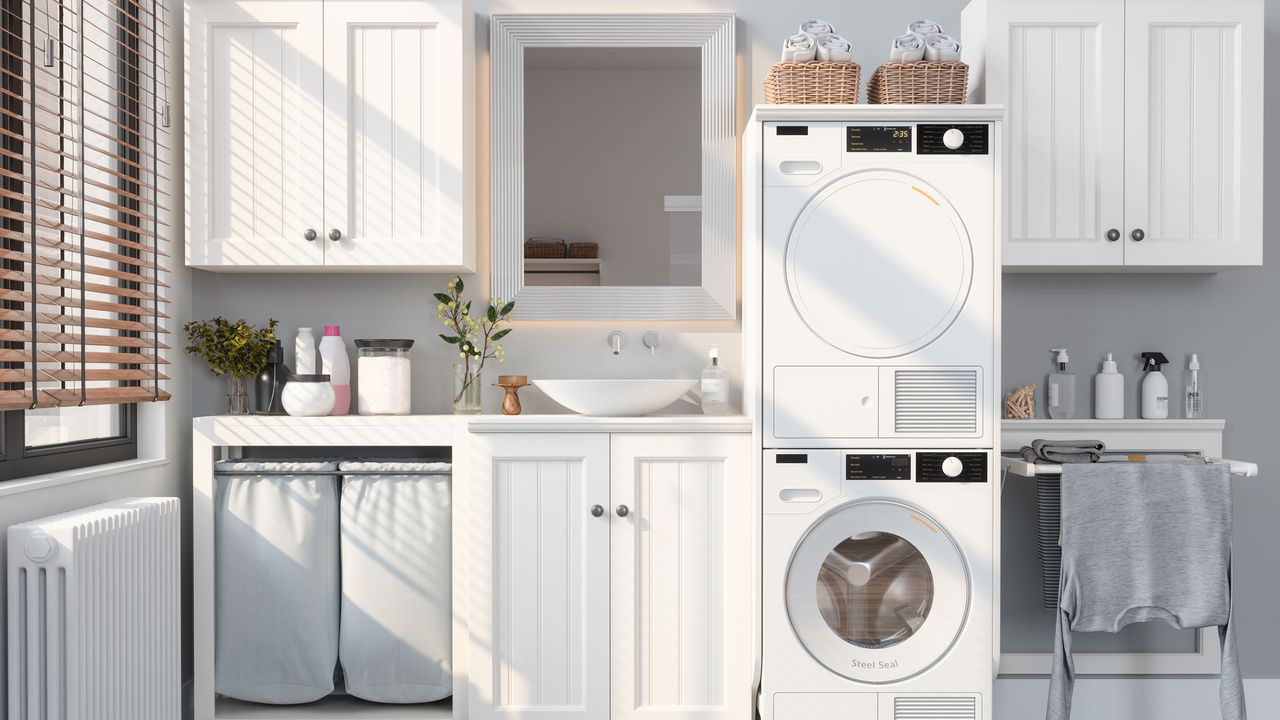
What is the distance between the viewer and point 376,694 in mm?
2367

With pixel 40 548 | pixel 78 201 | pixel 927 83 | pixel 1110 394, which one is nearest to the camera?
pixel 40 548

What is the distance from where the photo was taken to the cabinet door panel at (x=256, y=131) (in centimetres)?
238

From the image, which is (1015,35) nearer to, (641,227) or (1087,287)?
(1087,287)

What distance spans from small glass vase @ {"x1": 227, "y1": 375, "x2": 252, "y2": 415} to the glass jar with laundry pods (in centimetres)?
35

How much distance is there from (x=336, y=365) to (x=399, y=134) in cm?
71

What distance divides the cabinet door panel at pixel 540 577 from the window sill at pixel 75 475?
2.97ft

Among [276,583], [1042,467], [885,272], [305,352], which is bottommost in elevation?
[276,583]

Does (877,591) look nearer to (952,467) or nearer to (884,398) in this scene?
(952,467)

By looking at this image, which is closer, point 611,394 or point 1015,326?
point 611,394

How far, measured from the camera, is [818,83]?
2.23m

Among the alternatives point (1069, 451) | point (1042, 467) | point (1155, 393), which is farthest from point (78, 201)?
point (1155, 393)

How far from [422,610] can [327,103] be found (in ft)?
4.75

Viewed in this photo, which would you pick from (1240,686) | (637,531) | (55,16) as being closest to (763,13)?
(637,531)

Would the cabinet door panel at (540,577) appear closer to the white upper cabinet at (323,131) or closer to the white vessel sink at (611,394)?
the white vessel sink at (611,394)
